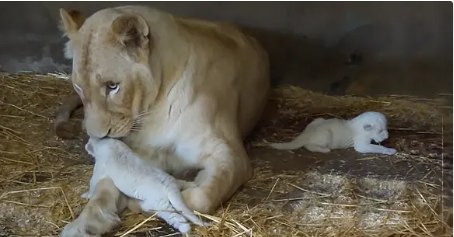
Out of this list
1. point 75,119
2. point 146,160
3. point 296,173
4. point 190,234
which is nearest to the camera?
point 190,234

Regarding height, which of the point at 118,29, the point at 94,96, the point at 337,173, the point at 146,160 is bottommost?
the point at 337,173

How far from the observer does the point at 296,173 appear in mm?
3201

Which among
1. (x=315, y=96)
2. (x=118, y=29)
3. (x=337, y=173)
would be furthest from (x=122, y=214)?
(x=315, y=96)

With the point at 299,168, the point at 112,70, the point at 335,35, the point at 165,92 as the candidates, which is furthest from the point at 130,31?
the point at 335,35

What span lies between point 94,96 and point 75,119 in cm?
100

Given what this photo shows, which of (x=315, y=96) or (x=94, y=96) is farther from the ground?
(x=94, y=96)

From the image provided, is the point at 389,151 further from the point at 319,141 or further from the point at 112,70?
the point at 112,70

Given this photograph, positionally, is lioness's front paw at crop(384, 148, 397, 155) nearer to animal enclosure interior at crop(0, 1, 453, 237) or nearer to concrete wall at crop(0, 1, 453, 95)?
animal enclosure interior at crop(0, 1, 453, 237)

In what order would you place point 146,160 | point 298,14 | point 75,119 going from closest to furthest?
point 146,160
point 75,119
point 298,14

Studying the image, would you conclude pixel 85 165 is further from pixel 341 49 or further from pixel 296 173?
pixel 341 49

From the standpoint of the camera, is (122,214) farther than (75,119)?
No

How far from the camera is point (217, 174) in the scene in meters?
2.80

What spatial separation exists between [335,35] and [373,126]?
2.91 feet

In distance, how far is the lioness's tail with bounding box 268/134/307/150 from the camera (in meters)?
3.48
